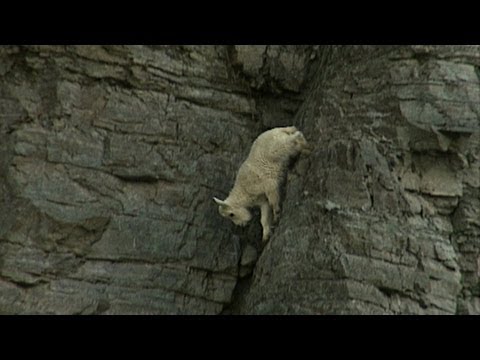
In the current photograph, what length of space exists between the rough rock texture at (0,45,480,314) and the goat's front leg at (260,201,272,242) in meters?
0.31

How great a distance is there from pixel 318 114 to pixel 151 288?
3.00 m

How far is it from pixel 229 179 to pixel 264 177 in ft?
3.48

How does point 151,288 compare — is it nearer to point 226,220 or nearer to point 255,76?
point 226,220

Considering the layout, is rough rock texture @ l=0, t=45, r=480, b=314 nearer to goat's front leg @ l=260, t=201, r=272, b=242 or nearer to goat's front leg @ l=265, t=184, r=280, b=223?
goat's front leg @ l=265, t=184, r=280, b=223

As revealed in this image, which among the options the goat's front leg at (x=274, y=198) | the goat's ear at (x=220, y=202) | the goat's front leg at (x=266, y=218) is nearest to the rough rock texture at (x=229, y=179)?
the goat's front leg at (x=274, y=198)

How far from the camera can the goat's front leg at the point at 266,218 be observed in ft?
30.4

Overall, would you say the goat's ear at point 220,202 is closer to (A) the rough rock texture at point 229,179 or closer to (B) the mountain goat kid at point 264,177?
(B) the mountain goat kid at point 264,177

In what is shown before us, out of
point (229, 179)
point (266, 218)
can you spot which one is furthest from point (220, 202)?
point (229, 179)

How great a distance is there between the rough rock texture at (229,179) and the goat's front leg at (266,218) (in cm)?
31

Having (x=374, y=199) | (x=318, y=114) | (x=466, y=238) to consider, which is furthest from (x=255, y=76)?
(x=466, y=238)

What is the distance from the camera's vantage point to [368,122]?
8.58 meters

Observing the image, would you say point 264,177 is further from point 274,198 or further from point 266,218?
point 266,218

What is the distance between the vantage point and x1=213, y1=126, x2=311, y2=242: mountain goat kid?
30.0 ft

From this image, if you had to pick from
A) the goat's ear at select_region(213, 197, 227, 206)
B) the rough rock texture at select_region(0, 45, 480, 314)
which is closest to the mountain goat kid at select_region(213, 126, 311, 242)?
the goat's ear at select_region(213, 197, 227, 206)
